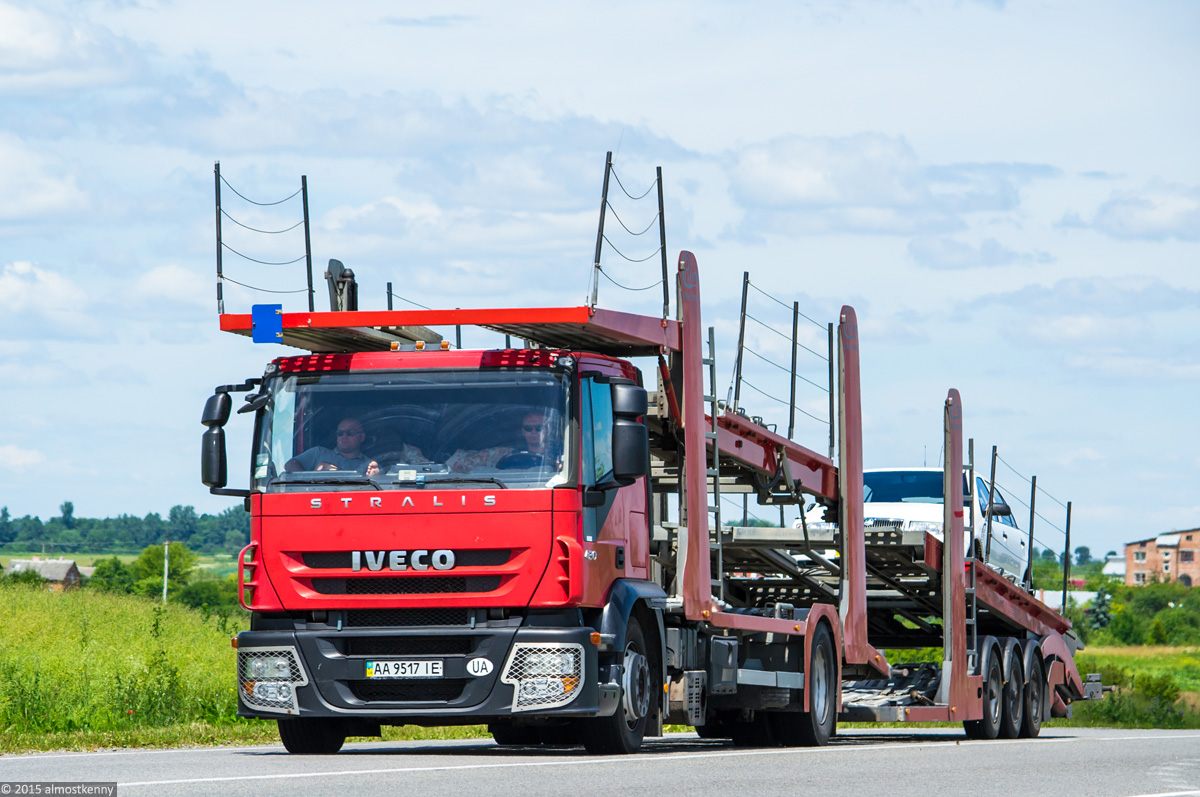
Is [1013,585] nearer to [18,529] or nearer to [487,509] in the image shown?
[487,509]

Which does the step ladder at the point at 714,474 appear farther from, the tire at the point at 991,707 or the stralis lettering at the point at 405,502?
the tire at the point at 991,707

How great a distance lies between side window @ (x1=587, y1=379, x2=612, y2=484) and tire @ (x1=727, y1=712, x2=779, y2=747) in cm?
432

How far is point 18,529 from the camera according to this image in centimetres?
17975

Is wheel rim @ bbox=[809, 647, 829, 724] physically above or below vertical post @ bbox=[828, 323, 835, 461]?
below

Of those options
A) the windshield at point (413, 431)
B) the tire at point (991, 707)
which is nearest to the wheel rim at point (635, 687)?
the windshield at point (413, 431)

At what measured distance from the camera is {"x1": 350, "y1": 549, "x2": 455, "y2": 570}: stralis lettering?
1180 cm

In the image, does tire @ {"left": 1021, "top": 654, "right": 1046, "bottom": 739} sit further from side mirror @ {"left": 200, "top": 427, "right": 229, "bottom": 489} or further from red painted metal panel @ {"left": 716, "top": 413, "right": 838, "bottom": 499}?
side mirror @ {"left": 200, "top": 427, "right": 229, "bottom": 489}

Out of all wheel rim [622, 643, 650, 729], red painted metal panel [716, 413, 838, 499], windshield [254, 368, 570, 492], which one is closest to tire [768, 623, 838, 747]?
red painted metal panel [716, 413, 838, 499]

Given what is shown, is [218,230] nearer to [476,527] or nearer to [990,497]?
[476,527]

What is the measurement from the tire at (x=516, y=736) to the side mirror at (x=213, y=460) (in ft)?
13.8

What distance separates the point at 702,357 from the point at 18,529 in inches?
6949

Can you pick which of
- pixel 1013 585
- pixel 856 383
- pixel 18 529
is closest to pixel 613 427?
pixel 856 383

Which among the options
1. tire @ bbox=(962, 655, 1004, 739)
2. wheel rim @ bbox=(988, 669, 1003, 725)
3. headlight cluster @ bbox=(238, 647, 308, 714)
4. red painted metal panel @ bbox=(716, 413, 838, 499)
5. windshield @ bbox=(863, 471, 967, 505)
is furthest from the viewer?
windshield @ bbox=(863, 471, 967, 505)

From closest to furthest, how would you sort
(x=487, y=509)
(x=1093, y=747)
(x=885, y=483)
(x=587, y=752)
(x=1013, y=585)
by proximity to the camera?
(x=487, y=509) < (x=587, y=752) < (x=1093, y=747) < (x=1013, y=585) < (x=885, y=483)
